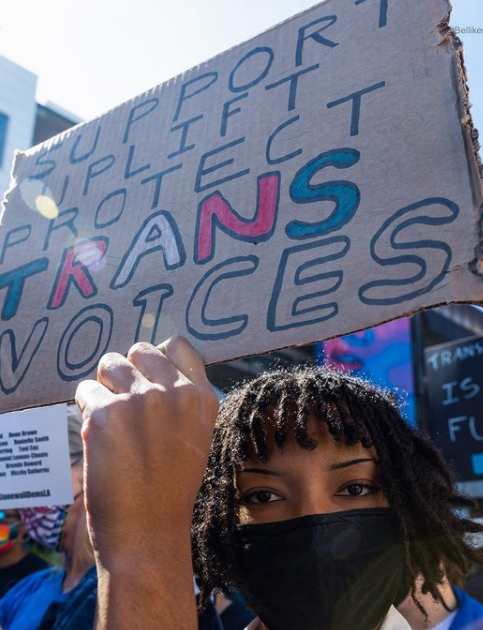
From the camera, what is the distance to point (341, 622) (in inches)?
55.8

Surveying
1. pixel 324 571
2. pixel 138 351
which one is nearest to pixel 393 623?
pixel 324 571

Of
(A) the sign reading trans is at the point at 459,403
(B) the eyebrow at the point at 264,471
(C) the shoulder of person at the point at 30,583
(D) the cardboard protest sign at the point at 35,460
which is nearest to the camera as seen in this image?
(B) the eyebrow at the point at 264,471

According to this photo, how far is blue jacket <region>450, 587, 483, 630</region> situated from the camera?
176cm

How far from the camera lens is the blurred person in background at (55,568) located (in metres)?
2.57

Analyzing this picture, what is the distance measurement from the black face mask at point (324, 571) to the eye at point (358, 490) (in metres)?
0.05

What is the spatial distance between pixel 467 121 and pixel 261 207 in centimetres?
43

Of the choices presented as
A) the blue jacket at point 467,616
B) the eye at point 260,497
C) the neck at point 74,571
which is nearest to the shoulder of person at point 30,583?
the neck at point 74,571

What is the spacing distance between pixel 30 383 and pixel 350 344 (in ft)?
23.0

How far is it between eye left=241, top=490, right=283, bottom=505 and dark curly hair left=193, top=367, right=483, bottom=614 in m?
0.04

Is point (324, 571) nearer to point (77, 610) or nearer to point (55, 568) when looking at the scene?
point (77, 610)

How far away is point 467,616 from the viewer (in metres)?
1.79

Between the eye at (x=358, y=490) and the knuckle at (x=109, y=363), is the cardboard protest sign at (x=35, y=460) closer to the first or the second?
the eye at (x=358, y=490)

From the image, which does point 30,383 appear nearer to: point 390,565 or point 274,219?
point 274,219

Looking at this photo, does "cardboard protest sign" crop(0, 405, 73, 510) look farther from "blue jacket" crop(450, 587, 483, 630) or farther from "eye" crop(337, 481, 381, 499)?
"blue jacket" crop(450, 587, 483, 630)
